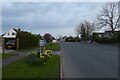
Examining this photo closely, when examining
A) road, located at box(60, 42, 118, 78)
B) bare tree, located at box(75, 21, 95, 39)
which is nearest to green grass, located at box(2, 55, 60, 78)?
road, located at box(60, 42, 118, 78)

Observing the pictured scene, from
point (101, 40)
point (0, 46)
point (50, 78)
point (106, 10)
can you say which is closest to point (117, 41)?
point (101, 40)

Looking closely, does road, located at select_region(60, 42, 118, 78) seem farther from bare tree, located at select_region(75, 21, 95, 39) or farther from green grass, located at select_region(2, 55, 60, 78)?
bare tree, located at select_region(75, 21, 95, 39)

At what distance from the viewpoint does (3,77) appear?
33.3 feet

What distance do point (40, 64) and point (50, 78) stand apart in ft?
15.6

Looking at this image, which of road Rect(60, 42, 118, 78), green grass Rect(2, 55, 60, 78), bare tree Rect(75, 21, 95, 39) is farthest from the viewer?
bare tree Rect(75, 21, 95, 39)

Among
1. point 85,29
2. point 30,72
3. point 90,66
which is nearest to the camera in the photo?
point 30,72

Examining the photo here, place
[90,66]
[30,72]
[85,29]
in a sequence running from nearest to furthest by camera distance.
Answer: [30,72] → [90,66] → [85,29]

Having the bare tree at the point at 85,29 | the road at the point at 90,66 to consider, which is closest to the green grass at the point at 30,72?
the road at the point at 90,66

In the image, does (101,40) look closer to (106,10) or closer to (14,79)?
(106,10)

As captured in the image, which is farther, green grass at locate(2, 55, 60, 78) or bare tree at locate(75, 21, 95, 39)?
bare tree at locate(75, 21, 95, 39)

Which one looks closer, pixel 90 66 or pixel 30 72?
pixel 30 72

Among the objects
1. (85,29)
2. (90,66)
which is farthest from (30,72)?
(85,29)

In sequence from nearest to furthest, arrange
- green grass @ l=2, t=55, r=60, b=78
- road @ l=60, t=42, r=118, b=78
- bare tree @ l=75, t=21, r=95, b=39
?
green grass @ l=2, t=55, r=60, b=78 → road @ l=60, t=42, r=118, b=78 → bare tree @ l=75, t=21, r=95, b=39

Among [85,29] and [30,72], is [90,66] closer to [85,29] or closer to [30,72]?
[30,72]
